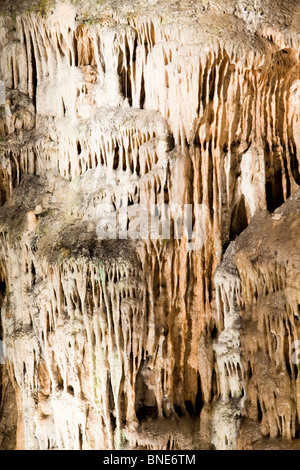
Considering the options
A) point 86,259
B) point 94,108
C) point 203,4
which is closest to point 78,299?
point 86,259

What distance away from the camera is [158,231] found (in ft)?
23.0

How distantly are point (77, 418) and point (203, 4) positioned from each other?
185 inches

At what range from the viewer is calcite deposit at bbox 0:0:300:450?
6.84 meters

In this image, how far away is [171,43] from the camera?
703 cm

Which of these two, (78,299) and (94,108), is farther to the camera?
(94,108)

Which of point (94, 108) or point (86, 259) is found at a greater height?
point (94, 108)

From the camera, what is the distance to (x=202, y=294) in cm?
721

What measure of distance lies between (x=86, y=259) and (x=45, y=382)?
5.29 ft

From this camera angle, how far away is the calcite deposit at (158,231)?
269 inches

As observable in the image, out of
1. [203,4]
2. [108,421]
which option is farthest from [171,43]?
[108,421]
